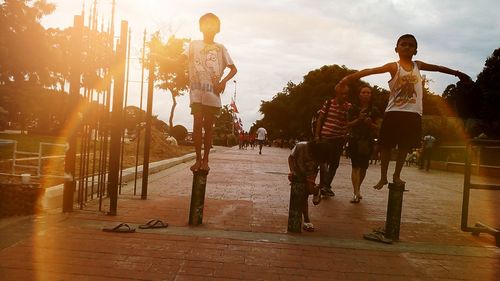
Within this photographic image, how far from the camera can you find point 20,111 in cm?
3950

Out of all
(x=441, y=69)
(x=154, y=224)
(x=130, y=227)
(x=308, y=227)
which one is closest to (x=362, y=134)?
(x=441, y=69)

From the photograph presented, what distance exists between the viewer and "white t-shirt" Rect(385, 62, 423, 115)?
4.98 meters

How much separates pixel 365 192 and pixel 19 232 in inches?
268

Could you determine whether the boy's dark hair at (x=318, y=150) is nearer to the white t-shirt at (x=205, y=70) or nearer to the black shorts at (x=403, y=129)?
the black shorts at (x=403, y=129)

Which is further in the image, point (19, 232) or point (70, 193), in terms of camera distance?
point (70, 193)

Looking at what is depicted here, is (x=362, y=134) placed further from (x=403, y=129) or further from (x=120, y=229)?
(x=120, y=229)

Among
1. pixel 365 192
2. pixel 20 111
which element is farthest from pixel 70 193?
pixel 20 111

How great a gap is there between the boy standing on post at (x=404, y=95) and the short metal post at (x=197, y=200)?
5.87ft

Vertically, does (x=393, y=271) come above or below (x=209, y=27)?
below

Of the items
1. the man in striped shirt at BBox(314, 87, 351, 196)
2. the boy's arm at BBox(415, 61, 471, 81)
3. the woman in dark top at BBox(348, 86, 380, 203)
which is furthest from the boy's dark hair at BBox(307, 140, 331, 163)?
the woman in dark top at BBox(348, 86, 380, 203)

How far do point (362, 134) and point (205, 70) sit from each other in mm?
3451

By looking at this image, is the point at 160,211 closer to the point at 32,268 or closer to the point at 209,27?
the point at 209,27

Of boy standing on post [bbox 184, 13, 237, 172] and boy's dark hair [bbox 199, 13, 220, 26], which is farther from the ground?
boy's dark hair [bbox 199, 13, 220, 26]

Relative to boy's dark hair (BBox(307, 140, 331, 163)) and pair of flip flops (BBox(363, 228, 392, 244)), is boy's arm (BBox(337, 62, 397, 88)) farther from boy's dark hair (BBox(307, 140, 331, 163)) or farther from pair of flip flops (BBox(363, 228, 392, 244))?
pair of flip flops (BBox(363, 228, 392, 244))
